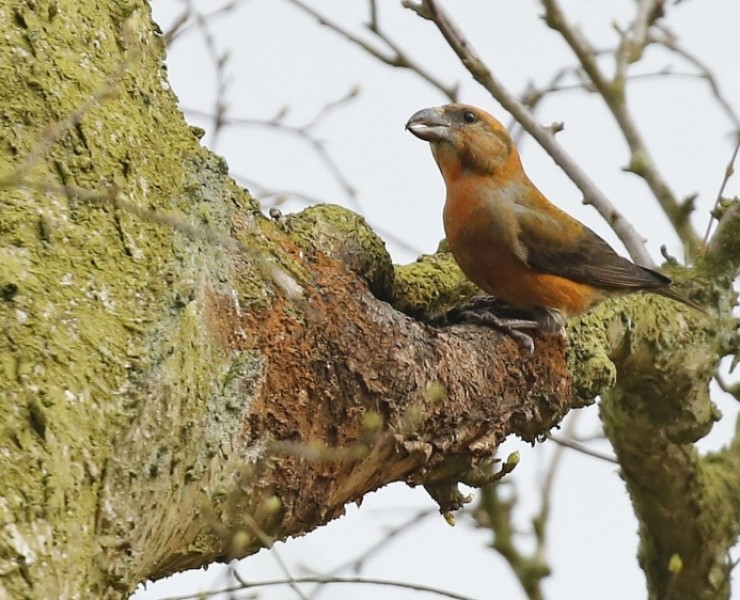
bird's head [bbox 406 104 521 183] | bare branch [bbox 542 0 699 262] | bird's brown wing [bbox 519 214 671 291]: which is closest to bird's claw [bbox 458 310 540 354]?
bird's brown wing [bbox 519 214 671 291]

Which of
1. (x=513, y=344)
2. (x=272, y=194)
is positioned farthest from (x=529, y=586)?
(x=272, y=194)

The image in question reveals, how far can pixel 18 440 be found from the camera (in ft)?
6.47

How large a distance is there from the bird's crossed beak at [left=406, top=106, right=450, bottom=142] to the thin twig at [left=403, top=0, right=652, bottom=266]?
0.21m

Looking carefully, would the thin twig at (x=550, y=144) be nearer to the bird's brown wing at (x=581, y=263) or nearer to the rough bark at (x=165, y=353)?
the bird's brown wing at (x=581, y=263)

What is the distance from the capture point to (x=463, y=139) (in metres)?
4.73

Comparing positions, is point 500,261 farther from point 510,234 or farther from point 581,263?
point 581,263

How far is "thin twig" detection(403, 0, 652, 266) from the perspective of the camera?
15.3ft

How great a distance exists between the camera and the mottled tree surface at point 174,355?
2.07 m

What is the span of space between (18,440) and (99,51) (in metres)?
1.04

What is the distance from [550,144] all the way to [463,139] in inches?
14.2

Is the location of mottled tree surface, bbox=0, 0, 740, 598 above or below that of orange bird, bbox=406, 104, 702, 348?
below

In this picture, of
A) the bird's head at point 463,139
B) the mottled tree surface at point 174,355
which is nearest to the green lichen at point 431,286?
the mottled tree surface at point 174,355

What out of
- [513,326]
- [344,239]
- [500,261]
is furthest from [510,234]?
[344,239]

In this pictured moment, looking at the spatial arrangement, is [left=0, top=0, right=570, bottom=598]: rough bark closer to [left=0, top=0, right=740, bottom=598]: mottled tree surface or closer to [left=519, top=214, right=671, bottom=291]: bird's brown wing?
[left=0, top=0, right=740, bottom=598]: mottled tree surface
